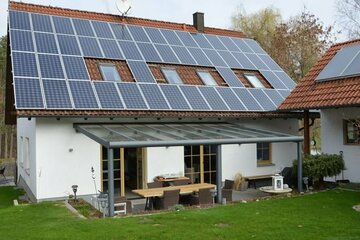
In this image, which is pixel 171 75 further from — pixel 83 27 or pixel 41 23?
pixel 41 23

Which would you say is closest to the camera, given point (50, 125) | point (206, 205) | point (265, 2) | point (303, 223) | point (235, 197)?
point (303, 223)

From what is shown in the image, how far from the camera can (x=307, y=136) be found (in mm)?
15719

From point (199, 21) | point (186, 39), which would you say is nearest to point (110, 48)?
point (186, 39)

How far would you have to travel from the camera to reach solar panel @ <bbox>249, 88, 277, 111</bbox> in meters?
16.1

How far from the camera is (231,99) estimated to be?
15.7 meters

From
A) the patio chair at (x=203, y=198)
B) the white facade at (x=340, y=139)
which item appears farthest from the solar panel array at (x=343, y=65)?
the patio chair at (x=203, y=198)

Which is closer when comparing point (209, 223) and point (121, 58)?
point (209, 223)

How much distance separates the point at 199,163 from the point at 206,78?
3.73 metres

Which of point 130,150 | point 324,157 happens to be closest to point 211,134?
point 130,150

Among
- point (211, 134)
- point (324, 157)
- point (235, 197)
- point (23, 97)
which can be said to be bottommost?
point (235, 197)

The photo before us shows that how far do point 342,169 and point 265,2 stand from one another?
25.0 meters

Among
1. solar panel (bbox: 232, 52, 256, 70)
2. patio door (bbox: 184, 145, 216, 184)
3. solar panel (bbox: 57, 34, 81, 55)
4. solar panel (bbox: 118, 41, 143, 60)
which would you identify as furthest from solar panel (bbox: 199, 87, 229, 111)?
solar panel (bbox: 57, 34, 81, 55)

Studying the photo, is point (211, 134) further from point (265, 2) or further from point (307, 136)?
point (265, 2)

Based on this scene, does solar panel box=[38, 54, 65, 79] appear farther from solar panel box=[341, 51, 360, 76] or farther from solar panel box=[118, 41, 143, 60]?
solar panel box=[341, 51, 360, 76]
